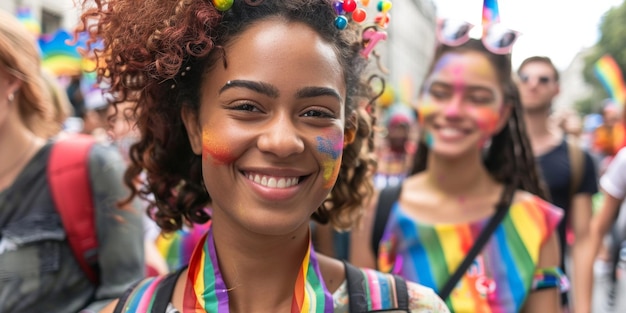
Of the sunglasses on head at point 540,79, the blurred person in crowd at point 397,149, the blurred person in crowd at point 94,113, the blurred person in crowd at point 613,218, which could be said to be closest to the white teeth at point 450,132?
the blurred person in crowd at point 613,218

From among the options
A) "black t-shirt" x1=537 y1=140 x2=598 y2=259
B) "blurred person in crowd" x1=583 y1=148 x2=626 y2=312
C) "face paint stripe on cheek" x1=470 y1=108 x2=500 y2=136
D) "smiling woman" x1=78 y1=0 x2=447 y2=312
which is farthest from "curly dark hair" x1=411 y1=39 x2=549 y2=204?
"smiling woman" x1=78 y1=0 x2=447 y2=312

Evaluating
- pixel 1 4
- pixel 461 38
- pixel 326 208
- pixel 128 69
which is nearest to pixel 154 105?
pixel 128 69

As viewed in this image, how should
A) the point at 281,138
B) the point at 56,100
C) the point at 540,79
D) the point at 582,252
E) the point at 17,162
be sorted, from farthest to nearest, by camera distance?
the point at 540,79 → the point at 582,252 → the point at 56,100 → the point at 17,162 → the point at 281,138

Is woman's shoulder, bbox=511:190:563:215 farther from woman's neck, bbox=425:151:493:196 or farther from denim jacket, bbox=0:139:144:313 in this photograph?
denim jacket, bbox=0:139:144:313

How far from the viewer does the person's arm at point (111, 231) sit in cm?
228

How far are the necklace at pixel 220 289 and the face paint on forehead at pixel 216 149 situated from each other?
27cm

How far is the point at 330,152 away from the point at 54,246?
3.80 ft

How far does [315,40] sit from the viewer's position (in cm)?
161

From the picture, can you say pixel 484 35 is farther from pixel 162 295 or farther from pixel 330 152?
pixel 162 295

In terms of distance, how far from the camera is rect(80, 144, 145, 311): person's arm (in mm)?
2279

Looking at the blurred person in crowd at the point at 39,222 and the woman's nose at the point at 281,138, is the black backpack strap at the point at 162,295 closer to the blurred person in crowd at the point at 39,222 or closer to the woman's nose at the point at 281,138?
the woman's nose at the point at 281,138

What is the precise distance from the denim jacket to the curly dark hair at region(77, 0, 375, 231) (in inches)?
10.2

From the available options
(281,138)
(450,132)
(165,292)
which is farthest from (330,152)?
(450,132)

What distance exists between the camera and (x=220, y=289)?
166cm
